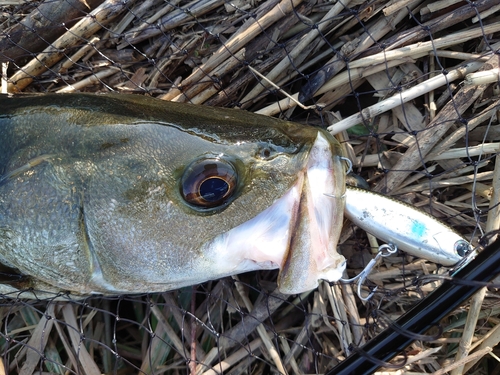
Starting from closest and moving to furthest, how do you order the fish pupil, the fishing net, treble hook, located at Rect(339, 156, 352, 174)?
the fish pupil → treble hook, located at Rect(339, 156, 352, 174) → the fishing net

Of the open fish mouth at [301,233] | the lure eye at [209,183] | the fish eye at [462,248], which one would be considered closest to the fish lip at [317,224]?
the open fish mouth at [301,233]

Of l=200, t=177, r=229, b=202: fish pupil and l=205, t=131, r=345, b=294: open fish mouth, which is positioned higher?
l=200, t=177, r=229, b=202: fish pupil

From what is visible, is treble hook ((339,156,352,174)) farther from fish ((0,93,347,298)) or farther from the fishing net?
the fishing net

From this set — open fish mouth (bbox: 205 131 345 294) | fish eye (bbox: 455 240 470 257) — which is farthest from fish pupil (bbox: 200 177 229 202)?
fish eye (bbox: 455 240 470 257)

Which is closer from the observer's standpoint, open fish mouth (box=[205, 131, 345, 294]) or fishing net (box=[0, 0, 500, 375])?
open fish mouth (box=[205, 131, 345, 294])

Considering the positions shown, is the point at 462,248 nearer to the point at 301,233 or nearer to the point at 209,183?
the point at 301,233

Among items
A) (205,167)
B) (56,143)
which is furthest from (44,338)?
(205,167)

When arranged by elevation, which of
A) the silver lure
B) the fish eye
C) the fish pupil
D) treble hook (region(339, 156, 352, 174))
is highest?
the fish pupil

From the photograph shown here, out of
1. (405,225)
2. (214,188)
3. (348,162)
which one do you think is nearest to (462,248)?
(405,225)
